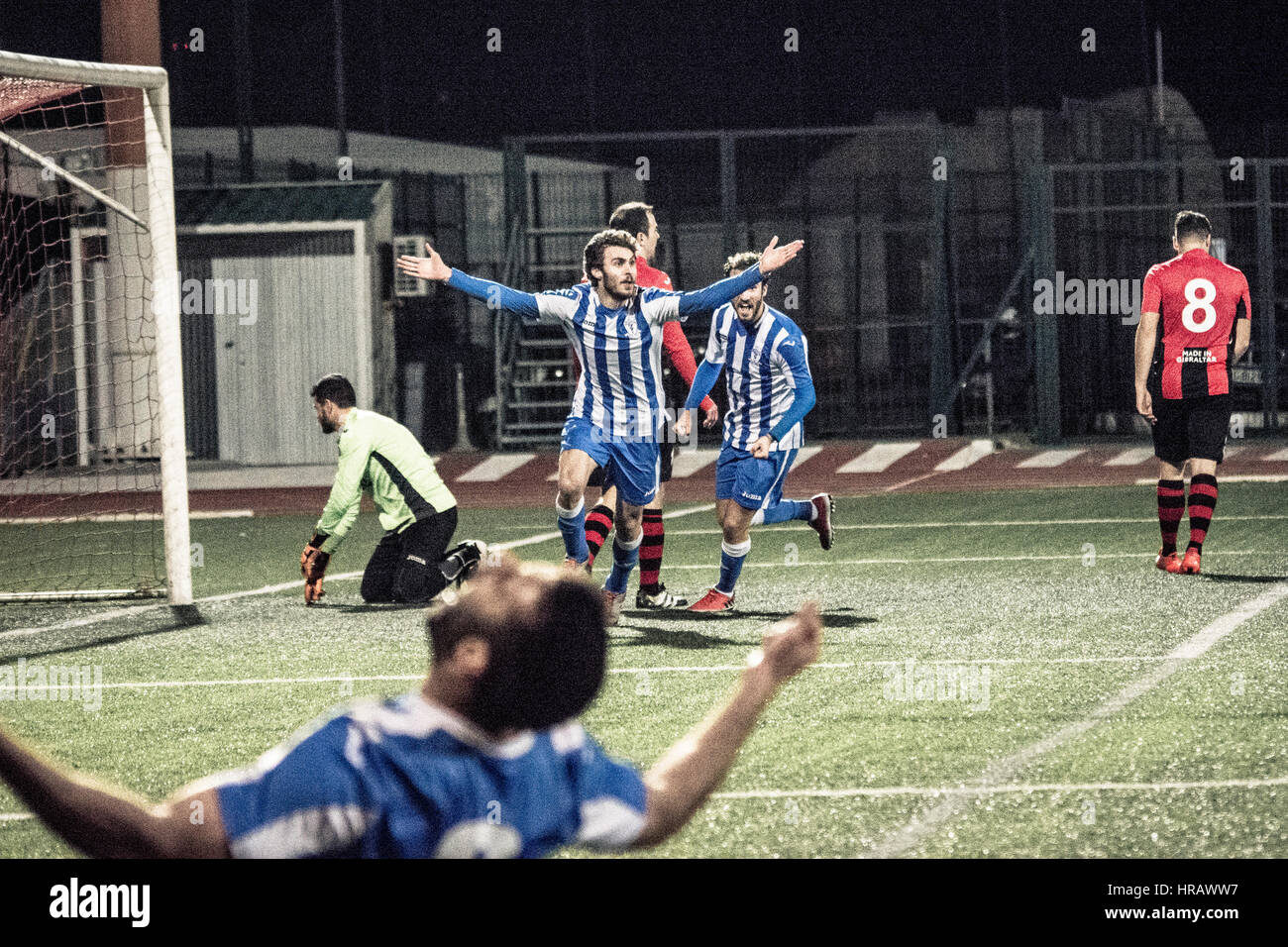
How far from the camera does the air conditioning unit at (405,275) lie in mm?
20031

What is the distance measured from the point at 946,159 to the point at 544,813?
17.6m

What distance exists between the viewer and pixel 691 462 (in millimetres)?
17484

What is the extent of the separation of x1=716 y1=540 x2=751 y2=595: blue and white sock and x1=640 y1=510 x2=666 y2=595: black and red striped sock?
1.23 feet

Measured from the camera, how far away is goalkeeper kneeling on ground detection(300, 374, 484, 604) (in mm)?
9086

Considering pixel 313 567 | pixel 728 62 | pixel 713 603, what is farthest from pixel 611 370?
pixel 728 62

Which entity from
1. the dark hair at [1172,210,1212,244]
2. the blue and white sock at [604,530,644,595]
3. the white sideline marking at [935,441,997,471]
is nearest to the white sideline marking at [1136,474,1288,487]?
the white sideline marking at [935,441,997,471]

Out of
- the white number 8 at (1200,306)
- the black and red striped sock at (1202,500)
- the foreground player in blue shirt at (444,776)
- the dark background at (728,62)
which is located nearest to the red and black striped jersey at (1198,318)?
the white number 8 at (1200,306)

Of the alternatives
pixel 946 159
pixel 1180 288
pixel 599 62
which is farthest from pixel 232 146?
pixel 1180 288

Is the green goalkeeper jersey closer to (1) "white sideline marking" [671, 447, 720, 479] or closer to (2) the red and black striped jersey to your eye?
(2) the red and black striped jersey

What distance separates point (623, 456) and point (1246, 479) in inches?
349

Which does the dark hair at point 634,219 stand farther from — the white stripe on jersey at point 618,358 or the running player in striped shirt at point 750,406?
the white stripe on jersey at point 618,358

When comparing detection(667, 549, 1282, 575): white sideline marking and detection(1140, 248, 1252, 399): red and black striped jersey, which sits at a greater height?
detection(1140, 248, 1252, 399): red and black striped jersey
